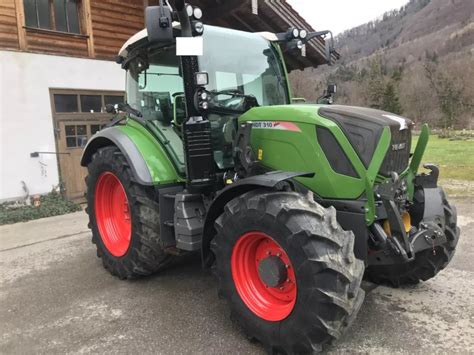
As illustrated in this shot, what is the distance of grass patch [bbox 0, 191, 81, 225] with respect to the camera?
7.04 m

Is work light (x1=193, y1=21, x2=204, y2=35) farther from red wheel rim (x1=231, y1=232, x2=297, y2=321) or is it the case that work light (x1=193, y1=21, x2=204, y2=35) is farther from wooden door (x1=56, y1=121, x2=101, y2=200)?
wooden door (x1=56, y1=121, x2=101, y2=200)

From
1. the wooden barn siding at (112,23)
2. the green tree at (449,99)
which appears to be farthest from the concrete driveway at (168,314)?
the green tree at (449,99)

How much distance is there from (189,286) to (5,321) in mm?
1517

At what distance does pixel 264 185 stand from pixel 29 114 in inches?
250

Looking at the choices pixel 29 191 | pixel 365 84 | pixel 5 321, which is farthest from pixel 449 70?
pixel 5 321

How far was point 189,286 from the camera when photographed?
12.8 ft

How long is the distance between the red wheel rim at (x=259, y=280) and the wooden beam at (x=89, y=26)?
6.82m

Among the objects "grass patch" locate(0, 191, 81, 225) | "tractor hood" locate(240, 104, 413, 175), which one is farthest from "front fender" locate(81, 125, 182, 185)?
"grass patch" locate(0, 191, 81, 225)

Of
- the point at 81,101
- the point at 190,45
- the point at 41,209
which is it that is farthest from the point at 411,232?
the point at 81,101

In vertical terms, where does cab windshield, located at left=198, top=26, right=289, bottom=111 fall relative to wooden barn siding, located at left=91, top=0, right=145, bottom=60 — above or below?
below

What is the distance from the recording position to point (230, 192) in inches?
117

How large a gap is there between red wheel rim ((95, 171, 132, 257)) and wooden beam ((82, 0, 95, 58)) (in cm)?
486

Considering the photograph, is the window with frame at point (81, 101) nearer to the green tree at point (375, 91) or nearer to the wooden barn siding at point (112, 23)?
the wooden barn siding at point (112, 23)

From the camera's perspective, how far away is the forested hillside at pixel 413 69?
32.8 meters
